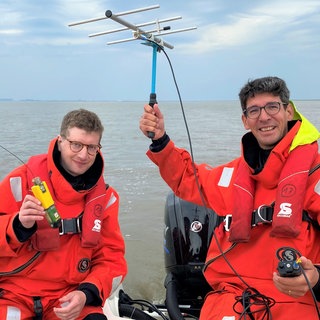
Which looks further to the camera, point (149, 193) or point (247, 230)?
point (149, 193)

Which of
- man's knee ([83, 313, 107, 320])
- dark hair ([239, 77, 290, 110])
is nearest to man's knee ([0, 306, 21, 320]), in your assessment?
man's knee ([83, 313, 107, 320])

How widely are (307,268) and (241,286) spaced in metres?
0.54

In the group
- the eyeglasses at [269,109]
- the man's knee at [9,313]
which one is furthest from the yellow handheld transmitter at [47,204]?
the eyeglasses at [269,109]

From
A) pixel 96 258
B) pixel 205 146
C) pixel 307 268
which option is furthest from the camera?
pixel 205 146

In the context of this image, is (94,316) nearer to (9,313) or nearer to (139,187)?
(9,313)

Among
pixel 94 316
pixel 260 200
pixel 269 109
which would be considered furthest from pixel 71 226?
pixel 269 109

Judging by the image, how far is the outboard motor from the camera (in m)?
2.94

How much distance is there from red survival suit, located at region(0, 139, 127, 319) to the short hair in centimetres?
14

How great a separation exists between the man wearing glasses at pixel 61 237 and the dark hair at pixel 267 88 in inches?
32.9

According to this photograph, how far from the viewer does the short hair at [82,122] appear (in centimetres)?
233

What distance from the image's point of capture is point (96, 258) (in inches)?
101

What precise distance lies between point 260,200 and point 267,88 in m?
0.60

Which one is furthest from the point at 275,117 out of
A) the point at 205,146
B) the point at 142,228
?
→ the point at 205,146

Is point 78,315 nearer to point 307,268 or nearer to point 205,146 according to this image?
point 307,268
